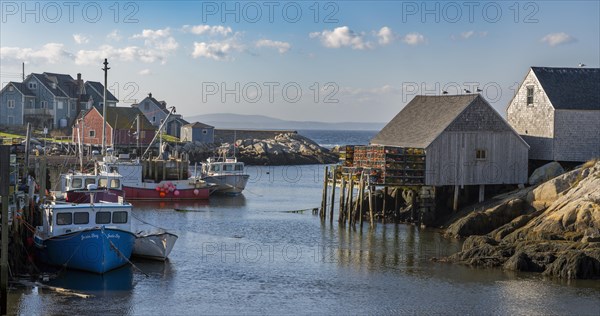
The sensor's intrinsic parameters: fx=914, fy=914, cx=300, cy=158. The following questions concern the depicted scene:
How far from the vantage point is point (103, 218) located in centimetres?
3034

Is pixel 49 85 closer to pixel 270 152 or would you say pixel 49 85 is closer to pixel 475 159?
pixel 270 152

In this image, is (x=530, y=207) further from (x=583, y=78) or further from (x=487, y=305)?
(x=487, y=305)

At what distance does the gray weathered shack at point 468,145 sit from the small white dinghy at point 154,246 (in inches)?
577

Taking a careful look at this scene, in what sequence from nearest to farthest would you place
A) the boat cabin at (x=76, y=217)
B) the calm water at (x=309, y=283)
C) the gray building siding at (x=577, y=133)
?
the calm water at (x=309, y=283) < the boat cabin at (x=76, y=217) < the gray building siding at (x=577, y=133)

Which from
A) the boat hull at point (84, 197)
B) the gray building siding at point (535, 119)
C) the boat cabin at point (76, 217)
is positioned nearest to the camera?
the boat cabin at point (76, 217)

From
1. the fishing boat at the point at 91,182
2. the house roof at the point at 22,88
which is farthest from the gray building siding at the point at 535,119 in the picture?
the house roof at the point at 22,88

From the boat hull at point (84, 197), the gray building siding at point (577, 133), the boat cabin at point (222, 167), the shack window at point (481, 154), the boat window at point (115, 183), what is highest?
the gray building siding at point (577, 133)

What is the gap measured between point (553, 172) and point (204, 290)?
71.6 feet

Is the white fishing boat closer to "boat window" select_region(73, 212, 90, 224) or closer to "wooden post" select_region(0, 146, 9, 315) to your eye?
"boat window" select_region(73, 212, 90, 224)

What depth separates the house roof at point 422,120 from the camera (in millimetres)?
43062

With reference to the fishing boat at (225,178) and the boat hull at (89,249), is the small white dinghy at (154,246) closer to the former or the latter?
the boat hull at (89,249)

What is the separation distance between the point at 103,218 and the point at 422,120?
19917 mm

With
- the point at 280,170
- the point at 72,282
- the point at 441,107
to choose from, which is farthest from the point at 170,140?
the point at 72,282

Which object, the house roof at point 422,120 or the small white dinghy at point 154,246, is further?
the house roof at point 422,120
